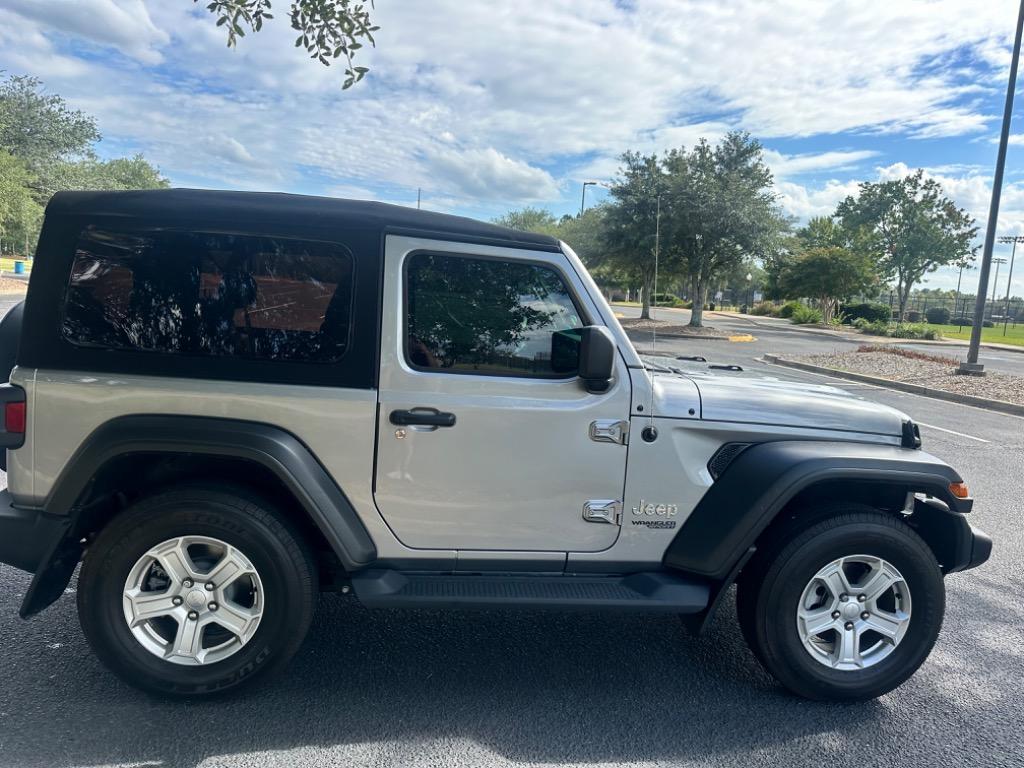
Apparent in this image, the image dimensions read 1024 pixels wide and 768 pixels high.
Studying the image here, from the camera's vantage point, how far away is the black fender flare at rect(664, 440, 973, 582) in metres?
2.93

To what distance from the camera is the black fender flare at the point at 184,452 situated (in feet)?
9.00

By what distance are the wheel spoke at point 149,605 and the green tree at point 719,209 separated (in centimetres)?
2606

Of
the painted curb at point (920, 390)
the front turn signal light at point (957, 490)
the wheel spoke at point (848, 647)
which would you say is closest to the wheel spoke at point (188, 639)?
the wheel spoke at point (848, 647)

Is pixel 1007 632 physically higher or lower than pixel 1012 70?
lower

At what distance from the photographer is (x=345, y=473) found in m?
2.92

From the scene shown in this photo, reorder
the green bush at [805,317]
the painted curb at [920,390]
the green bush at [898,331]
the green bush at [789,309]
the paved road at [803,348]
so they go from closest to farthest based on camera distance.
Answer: the painted curb at [920,390] → the paved road at [803,348] → the green bush at [898,331] → the green bush at [805,317] → the green bush at [789,309]

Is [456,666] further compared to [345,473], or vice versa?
[456,666]

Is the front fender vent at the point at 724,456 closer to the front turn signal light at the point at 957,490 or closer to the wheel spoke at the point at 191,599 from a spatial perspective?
the front turn signal light at the point at 957,490

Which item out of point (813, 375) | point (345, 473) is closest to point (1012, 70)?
point (813, 375)

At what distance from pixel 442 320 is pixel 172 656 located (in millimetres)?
1713

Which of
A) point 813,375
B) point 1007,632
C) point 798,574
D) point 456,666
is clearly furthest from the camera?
point 813,375

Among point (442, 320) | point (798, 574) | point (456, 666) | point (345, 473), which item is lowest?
point (456, 666)

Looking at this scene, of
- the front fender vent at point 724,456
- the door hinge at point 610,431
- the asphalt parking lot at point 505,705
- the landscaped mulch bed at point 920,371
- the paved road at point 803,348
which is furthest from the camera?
the paved road at point 803,348

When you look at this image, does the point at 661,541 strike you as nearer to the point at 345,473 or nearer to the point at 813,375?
the point at 345,473
